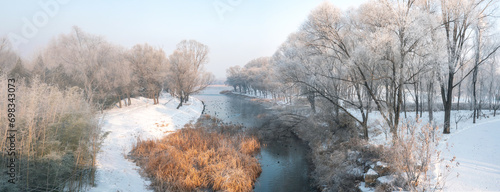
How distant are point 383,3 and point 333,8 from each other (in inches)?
95.9

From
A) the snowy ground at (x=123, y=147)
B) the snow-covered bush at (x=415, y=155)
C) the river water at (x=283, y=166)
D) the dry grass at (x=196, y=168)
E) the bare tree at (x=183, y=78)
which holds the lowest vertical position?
the river water at (x=283, y=166)

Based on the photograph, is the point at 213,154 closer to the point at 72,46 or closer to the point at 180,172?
the point at 180,172

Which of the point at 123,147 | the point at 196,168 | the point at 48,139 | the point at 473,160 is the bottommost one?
the point at 196,168

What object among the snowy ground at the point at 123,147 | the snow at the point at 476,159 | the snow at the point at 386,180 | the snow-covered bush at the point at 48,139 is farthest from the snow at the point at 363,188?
the snow-covered bush at the point at 48,139

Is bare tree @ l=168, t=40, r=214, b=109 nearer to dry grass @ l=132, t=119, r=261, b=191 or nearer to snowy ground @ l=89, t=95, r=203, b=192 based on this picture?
snowy ground @ l=89, t=95, r=203, b=192

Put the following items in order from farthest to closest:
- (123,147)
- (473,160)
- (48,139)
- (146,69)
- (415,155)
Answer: (146,69) → (123,147) → (473,160) → (415,155) → (48,139)

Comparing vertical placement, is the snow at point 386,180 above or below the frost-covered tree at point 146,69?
below

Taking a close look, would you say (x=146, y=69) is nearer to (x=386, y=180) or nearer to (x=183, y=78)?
(x=183, y=78)

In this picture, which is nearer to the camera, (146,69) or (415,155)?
(415,155)

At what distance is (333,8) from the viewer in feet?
36.3

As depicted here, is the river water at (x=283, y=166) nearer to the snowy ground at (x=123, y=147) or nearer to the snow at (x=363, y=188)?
the snow at (x=363, y=188)

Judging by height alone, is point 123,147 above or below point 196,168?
above

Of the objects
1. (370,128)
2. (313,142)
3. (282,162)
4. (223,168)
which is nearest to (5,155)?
(223,168)

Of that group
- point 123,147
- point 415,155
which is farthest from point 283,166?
point 123,147
